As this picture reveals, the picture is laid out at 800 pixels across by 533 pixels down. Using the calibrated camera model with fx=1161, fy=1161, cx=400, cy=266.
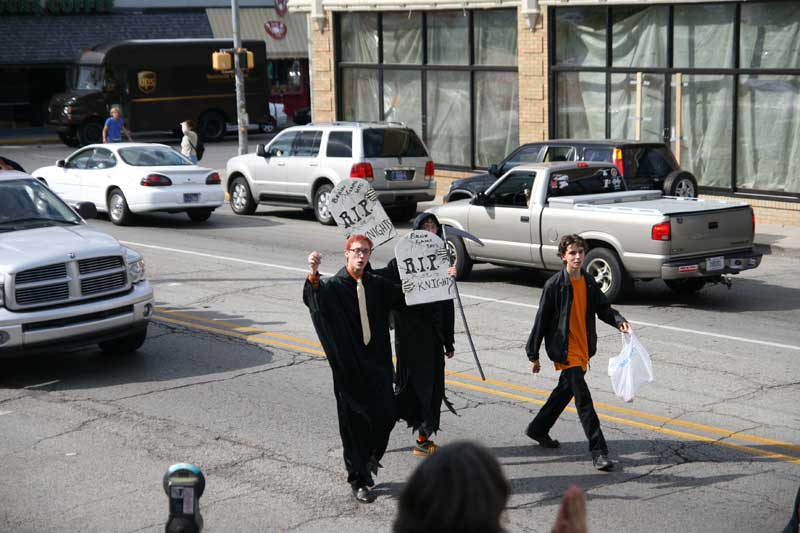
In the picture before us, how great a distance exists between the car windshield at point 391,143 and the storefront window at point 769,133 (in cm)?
590

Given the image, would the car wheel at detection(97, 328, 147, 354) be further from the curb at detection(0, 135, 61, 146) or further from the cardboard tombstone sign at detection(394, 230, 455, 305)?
the curb at detection(0, 135, 61, 146)

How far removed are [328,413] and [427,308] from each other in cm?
170

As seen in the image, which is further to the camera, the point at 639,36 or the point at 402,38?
the point at 402,38

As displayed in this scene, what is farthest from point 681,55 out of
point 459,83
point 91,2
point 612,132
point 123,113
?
point 91,2

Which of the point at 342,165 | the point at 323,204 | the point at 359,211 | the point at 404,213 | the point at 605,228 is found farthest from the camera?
the point at 404,213

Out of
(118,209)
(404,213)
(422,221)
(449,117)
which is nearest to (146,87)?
(449,117)

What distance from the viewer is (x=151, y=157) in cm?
2162

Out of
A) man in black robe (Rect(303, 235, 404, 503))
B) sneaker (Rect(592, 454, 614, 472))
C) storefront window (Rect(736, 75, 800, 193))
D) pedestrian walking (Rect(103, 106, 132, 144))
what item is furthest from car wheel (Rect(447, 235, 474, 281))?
pedestrian walking (Rect(103, 106, 132, 144))

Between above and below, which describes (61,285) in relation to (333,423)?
above

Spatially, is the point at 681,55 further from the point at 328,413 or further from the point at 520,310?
the point at 328,413

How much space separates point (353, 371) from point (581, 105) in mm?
17565

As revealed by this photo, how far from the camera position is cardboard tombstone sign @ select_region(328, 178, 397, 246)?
8.70 metres

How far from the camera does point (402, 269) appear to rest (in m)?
8.02

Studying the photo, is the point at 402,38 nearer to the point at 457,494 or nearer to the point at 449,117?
the point at 449,117
